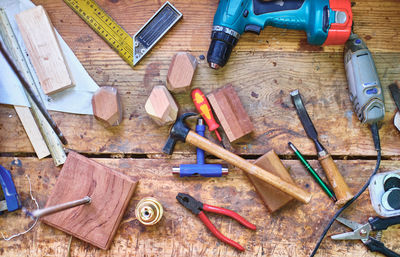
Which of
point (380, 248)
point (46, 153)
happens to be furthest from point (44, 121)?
point (380, 248)

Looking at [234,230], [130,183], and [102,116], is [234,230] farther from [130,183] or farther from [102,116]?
[102,116]

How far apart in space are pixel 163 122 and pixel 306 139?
46 centimetres

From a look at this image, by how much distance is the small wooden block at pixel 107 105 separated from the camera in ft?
3.63

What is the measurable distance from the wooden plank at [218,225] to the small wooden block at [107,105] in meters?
0.19

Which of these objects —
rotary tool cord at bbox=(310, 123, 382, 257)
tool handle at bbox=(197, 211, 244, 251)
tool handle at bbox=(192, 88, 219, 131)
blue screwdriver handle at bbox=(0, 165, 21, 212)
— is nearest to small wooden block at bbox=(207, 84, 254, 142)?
tool handle at bbox=(192, 88, 219, 131)

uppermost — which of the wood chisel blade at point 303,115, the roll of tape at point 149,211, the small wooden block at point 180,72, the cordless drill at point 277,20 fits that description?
the cordless drill at point 277,20

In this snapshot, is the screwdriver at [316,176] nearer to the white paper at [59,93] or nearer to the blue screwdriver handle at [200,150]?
the blue screwdriver handle at [200,150]

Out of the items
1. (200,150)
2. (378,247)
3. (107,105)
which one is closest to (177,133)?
(200,150)

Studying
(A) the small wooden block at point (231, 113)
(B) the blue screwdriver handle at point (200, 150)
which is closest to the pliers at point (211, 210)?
(B) the blue screwdriver handle at point (200, 150)

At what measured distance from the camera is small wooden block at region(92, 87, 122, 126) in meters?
1.11

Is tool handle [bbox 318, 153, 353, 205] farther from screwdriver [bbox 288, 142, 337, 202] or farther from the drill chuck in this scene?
the drill chuck

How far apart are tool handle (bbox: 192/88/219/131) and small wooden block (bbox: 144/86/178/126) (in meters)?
0.07

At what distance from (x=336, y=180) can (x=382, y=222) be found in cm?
18

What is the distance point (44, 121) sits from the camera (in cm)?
116
